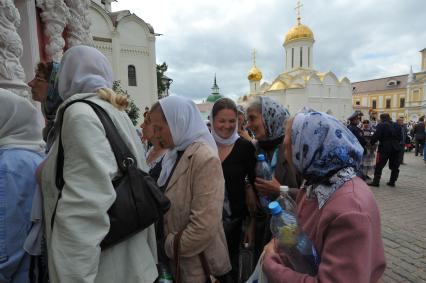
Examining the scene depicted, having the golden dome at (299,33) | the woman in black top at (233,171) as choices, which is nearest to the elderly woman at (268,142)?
the woman in black top at (233,171)

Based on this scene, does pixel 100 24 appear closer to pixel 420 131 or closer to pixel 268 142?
pixel 420 131

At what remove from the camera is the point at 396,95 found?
62.0 m

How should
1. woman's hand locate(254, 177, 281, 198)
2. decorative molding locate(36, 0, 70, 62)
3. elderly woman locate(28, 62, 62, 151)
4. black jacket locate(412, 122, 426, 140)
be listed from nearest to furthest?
elderly woman locate(28, 62, 62, 151)
woman's hand locate(254, 177, 281, 198)
decorative molding locate(36, 0, 70, 62)
black jacket locate(412, 122, 426, 140)

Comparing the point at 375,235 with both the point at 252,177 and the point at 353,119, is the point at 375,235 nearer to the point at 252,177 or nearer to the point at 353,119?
the point at 252,177

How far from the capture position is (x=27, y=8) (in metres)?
4.21

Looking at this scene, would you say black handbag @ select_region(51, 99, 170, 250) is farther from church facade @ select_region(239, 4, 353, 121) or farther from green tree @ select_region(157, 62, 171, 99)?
church facade @ select_region(239, 4, 353, 121)

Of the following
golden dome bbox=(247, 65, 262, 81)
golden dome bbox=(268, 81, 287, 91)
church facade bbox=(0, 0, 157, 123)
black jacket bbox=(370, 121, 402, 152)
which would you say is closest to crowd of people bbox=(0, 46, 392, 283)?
church facade bbox=(0, 0, 157, 123)

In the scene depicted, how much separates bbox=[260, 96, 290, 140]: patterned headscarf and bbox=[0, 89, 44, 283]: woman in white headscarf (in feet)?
6.36

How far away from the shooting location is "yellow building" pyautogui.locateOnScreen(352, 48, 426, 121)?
171ft

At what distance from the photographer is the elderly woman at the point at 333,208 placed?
A: 106 cm

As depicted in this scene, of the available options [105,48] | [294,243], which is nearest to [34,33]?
[294,243]

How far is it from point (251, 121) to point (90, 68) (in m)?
1.66

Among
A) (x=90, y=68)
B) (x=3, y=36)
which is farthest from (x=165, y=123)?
(x=3, y=36)

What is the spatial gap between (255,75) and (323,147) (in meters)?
46.5
